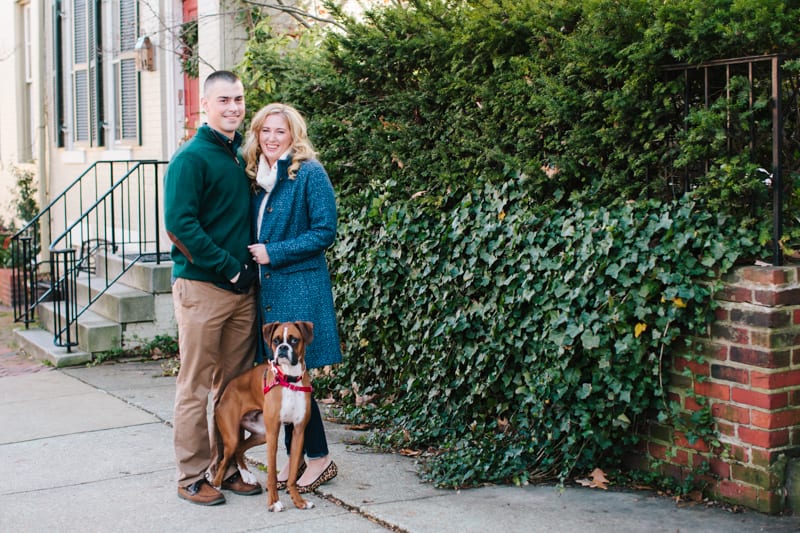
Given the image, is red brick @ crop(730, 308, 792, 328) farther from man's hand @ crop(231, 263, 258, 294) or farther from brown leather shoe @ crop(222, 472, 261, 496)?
brown leather shoe @ crop(222, 472, 261, 496)

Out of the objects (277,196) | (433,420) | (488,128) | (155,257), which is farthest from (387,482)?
(155,257)

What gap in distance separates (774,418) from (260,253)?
8.04ft

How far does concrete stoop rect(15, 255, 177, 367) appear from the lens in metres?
8.76

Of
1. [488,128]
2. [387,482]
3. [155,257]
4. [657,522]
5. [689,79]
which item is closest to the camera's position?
[657,522]

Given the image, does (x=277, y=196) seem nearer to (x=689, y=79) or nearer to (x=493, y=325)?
(x=493, y=325)

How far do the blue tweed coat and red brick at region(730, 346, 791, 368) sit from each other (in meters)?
1.91

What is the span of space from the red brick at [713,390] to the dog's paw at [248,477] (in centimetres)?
219

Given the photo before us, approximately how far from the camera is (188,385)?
4609mm

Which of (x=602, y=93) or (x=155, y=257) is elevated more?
(x=602, y=93)

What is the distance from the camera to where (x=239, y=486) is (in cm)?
473

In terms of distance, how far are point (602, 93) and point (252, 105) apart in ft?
13.5

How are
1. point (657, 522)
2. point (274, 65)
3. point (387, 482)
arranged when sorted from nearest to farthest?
point (657, 522), point (387, 482), point (274, 65)

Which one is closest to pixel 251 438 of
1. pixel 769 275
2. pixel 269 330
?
pixel 269 330

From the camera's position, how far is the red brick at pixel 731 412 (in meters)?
4.27
